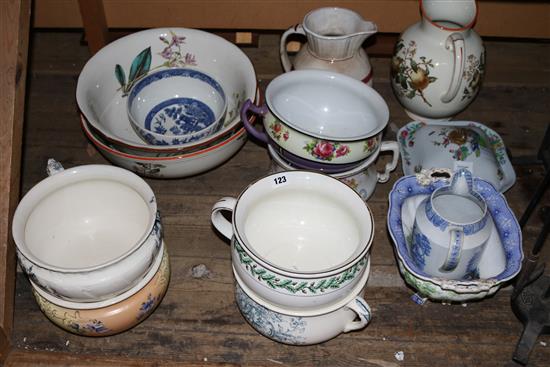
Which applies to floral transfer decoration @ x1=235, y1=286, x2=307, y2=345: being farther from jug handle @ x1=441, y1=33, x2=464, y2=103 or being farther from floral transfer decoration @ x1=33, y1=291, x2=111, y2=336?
jug handle @ x1=441, y1=33, x2=464, y2=103

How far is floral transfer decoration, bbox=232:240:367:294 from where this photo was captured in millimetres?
800

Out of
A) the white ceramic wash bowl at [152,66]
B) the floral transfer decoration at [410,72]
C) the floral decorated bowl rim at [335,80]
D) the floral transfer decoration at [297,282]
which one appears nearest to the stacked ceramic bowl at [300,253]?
the floral transfer decoration at [297,282]

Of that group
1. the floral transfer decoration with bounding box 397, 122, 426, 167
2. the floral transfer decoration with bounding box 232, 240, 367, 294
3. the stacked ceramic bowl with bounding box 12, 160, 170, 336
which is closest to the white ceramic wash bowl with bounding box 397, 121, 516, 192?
the floral transfer decoration with bounding box 397, 122, 426, 167

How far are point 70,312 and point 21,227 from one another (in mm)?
126

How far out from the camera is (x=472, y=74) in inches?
44.7

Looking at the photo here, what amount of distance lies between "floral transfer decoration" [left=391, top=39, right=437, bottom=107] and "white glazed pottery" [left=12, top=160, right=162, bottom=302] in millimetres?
507

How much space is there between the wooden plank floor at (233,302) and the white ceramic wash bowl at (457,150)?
37 millimetres

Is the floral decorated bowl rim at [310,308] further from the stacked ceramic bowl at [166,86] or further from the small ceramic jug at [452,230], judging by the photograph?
the stacked ceramic bowl at [166,86]

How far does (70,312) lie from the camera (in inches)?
34.1

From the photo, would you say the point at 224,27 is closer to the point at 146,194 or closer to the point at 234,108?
the point at 234,108

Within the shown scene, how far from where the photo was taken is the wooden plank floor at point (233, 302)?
0.93 metres

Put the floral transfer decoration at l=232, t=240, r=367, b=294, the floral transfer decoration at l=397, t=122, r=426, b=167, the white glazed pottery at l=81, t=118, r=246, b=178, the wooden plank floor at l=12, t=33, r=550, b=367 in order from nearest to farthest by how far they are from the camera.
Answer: the floral transfer decoration at l=232, t=240, r=367, b=294
the wooden plank floor at l=12, t=33, r=550, b=367
the white glazed pottery at l=81, t=118, r=246, b=178
the floral transfer decoration at l=397, t=122, r=426, b=167

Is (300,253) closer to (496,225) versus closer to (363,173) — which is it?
(363,173)

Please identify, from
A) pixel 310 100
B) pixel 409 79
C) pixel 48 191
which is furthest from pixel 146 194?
pixel 409 79
